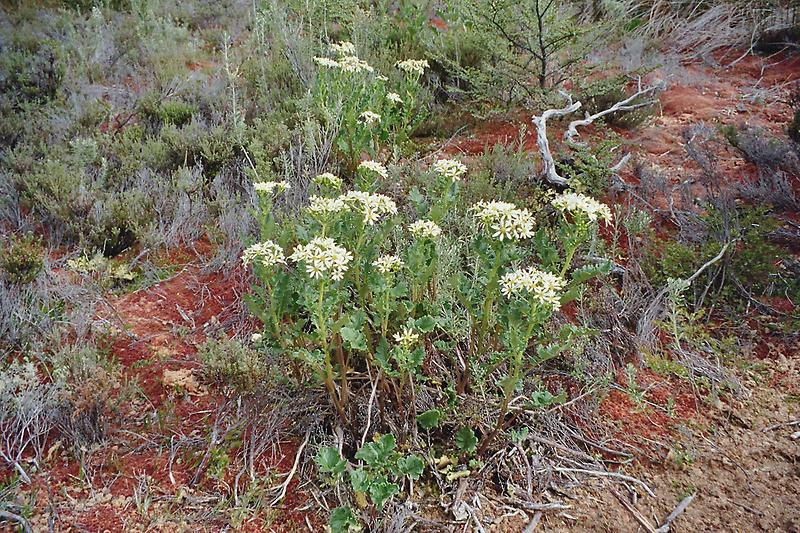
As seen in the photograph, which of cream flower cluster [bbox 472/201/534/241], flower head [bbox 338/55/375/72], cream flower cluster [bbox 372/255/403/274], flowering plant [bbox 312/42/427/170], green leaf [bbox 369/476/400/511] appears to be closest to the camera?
green leaf [bbox 369/476/400/511]

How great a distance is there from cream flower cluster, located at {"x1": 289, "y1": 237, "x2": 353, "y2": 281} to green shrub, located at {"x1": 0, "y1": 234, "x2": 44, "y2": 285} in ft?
6.29

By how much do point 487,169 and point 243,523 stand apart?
2.75 m

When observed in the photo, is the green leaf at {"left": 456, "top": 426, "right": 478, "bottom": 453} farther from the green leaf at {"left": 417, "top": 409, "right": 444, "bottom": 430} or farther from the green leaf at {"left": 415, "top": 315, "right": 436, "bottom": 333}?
the green leaf at {"left": 415, "top": 315, "right": 436, "bottom": 333}

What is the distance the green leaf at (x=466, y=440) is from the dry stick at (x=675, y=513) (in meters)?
0.73

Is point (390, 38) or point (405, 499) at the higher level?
point (390, 38)

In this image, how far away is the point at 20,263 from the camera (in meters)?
2.99

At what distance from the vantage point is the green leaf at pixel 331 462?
1906mm

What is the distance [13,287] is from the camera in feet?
9.40

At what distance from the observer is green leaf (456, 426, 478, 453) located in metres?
2.17

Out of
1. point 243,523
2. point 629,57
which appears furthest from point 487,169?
point 629,57

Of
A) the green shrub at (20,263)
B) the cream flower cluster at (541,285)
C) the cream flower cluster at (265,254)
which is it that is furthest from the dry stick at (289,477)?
the green shrub at (20,263)

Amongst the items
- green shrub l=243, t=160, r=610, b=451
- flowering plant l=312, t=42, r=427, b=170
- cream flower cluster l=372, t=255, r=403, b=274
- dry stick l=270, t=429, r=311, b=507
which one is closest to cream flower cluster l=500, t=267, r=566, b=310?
green shrub l=243, t=160, r=610, b=451

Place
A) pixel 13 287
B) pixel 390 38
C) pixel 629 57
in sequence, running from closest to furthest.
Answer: pixel 13 287 < pixel 390 38 < pixel 629 57

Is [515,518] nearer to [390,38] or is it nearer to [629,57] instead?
[390,38]
